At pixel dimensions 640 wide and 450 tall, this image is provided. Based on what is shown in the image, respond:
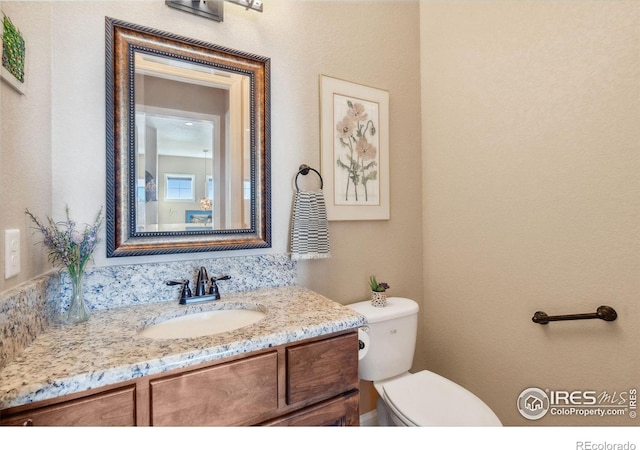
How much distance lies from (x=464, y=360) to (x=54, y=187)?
1.96 meters

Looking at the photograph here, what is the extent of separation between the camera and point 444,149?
169 centimetres

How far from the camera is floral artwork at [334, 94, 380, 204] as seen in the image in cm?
153

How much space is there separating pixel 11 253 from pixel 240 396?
672 millimetres

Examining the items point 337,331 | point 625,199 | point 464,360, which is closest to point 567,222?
point 625,199

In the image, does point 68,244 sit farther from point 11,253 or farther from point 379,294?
point 379,294

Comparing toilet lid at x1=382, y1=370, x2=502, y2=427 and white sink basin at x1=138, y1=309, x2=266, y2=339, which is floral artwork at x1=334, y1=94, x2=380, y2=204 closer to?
white sink basin at x1=138, y1=309, x2=266, y2=339

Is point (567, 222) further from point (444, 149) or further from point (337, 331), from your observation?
point (337, 331)

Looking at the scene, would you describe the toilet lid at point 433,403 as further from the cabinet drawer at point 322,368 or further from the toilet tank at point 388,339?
the cabinet drawer at point 322,368

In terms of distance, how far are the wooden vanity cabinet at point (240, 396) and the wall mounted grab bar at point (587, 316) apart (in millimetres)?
847

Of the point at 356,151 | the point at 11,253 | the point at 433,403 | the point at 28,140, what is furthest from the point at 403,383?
the point at 28,140

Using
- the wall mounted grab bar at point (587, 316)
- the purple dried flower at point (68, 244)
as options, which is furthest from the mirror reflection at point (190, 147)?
the wall mounted grab bar at point (587, 316)

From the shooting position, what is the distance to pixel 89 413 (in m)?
0.62

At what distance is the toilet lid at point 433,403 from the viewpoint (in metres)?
1.09

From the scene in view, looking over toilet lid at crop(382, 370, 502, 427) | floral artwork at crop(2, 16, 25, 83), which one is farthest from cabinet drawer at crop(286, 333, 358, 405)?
floral artwork at crop(2, 16, 25, 83)
